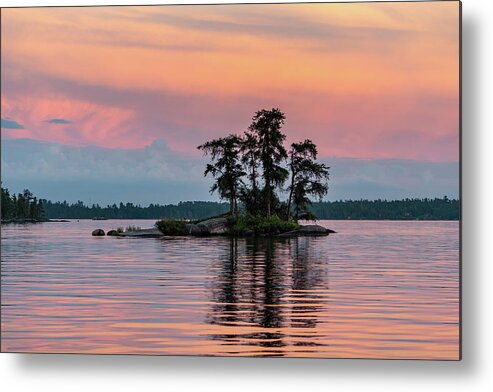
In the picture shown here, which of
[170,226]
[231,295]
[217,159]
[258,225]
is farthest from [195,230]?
[231,295]

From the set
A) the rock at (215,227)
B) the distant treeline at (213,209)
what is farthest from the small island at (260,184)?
the distant treeline at (213,209)

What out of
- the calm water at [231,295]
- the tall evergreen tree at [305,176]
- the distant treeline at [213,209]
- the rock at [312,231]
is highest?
the tall evergreen tree at [305,176]

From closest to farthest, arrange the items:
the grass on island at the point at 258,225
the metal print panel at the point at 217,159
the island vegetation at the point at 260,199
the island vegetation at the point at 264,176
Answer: the metal print panel at the point at 217,159
the island vegetation at the point at 260,199
the island vegetation at the point at 264,176
the grass on island at the point at 258,225

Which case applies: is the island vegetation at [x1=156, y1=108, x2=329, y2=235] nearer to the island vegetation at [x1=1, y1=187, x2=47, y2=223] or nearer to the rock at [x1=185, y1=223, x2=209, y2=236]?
the rock at [x1=185, y1=223, x2=209, y2=236]

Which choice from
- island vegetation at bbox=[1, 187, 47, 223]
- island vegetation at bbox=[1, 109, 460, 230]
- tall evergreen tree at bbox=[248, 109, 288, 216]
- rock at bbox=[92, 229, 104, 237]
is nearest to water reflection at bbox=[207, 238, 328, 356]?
island vegetation at bbox=[1, 109, 460, 230]

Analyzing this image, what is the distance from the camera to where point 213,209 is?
38.2 ft

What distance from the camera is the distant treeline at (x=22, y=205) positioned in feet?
35.2

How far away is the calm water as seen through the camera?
9.95 m

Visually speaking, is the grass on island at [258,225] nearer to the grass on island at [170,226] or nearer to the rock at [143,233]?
the grass on island at [170,226]

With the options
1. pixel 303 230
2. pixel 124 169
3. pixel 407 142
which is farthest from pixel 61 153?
pixel 407 142

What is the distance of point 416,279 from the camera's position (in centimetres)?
1084

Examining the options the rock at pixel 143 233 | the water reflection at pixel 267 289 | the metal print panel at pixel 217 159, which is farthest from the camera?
the rock at pixel 143 233

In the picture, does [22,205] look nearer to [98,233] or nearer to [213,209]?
[98,233]

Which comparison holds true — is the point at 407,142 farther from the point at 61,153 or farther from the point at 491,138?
the point at 61,153
